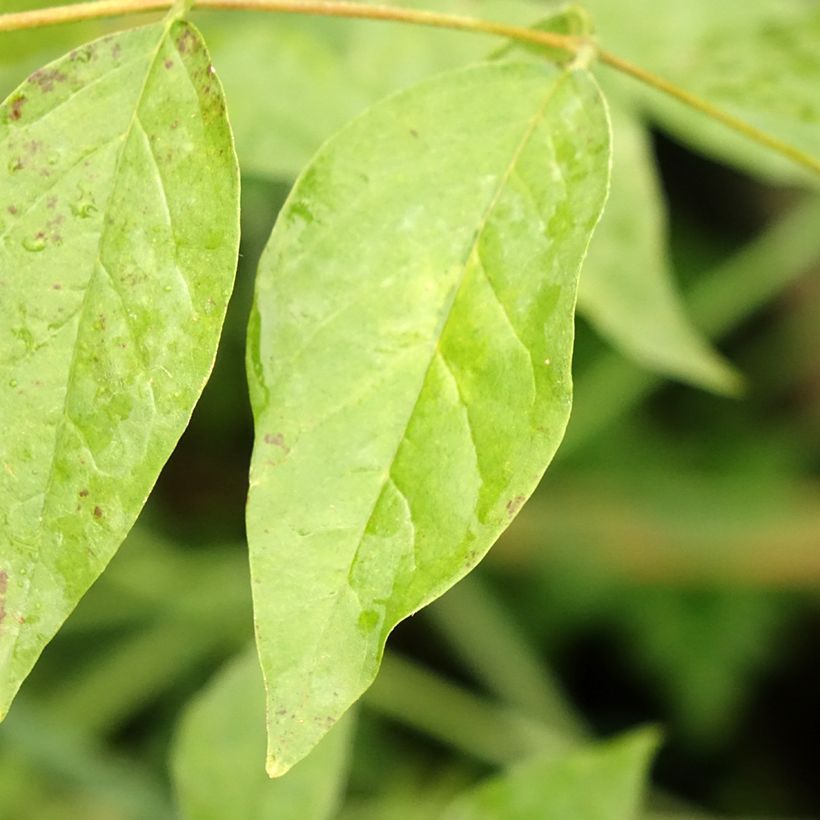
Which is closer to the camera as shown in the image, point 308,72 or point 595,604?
point 308,72

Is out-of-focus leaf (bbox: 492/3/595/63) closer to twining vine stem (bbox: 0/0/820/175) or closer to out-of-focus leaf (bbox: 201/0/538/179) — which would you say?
twining vine stem (bbox: 0/0/820/175)

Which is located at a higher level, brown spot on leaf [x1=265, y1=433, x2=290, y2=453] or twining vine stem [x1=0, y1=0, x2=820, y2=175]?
twining vine stem [x1=0, y1=0, x2=820, y2=175]

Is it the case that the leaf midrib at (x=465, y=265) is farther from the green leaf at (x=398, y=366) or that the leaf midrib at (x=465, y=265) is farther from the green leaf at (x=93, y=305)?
the green leaf at (x=93, y=305)

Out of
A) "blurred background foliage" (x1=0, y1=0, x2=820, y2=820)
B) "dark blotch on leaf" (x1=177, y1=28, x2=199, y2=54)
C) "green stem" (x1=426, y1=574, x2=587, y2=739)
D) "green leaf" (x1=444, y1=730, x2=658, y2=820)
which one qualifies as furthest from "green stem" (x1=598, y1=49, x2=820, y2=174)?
"green stem" (x1=426, y1=574, x2=587, y2=739)

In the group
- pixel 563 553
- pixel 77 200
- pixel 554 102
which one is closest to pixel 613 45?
pixel 554 102

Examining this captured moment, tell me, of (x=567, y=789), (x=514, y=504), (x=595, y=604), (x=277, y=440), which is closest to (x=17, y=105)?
(x=277, y=440)

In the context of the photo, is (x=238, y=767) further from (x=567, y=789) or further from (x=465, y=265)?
(x=465, y=265)
